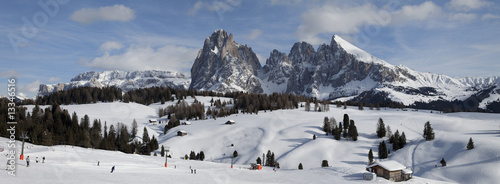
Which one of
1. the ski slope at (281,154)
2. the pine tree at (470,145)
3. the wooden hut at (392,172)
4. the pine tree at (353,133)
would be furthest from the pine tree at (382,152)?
the wooden hut at (392,172)

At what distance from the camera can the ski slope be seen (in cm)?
5603

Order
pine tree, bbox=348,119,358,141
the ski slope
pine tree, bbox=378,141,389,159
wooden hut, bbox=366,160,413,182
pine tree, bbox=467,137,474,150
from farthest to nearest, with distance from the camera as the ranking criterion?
pine tree, bbox=348,119,358,141 < pine tree, bbox=378,141,389,159 < pine tree, bbox=467,137,474,150 < wooden hut, bbox=366,160,413,182 < the ski slope

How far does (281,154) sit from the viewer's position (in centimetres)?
11906

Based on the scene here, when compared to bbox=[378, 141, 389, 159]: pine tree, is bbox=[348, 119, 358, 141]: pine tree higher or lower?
higher

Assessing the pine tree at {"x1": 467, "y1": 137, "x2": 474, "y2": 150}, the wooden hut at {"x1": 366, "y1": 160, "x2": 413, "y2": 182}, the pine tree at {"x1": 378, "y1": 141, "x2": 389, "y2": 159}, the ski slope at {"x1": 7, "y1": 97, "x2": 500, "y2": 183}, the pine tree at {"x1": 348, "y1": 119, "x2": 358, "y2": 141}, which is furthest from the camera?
the pine tree at {"x1": 348, "y1": 119, "x2": 358, "y2": 141}

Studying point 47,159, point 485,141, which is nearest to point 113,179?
point 47,159

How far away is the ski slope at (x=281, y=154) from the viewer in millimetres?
56031

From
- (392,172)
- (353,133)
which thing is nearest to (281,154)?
(353,133)

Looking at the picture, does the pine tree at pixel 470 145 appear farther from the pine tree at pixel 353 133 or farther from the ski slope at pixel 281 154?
the pine tree at pixel 353 133

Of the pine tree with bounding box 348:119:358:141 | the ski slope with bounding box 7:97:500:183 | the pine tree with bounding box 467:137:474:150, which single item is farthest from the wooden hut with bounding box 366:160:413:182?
the pine tree with bounding box 348:119:358:141

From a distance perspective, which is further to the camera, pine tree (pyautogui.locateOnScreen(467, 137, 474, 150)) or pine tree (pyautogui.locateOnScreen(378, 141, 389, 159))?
pine tree (pyautogui.locateOnScreen(378, 141, 389, 159))

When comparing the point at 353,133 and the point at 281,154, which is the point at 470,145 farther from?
the point at 281,154

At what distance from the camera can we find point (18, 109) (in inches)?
5719

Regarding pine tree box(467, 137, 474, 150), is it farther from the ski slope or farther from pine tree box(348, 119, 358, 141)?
pine tree box(348, 119, 358, 141)
